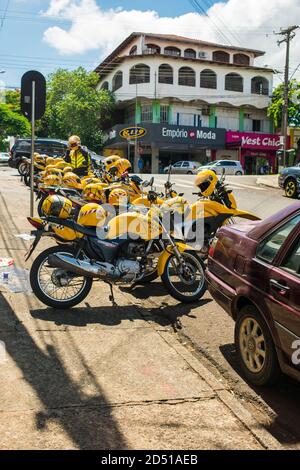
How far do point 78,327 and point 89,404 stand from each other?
66.3 inches

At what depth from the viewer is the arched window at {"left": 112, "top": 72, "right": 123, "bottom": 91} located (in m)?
50.3

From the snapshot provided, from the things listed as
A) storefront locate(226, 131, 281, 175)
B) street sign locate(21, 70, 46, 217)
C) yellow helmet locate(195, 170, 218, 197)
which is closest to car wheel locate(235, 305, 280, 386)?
yellow helmet locate(195, 170, 218, 197)

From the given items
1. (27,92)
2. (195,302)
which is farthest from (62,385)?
(27,92)

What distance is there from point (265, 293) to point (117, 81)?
50708mm

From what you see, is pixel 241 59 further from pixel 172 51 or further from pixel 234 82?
pixel 172 51

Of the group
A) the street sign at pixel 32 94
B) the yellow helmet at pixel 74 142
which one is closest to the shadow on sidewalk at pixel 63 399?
the street sign at pixel 32 94

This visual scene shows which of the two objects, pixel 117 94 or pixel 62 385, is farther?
pixel 117 94

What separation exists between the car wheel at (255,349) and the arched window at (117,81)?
159ft

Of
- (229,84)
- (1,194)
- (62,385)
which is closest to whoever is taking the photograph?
(62,385)

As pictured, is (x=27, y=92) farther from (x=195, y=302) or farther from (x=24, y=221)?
(x=195, y=302)

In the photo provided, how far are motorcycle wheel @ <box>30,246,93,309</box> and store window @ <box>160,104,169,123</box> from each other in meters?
44.2

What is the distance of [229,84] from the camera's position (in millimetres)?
52406

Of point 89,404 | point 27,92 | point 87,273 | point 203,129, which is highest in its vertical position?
point 203,129

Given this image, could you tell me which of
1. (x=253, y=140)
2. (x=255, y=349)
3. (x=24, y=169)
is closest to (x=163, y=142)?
(x=253, y=140)
